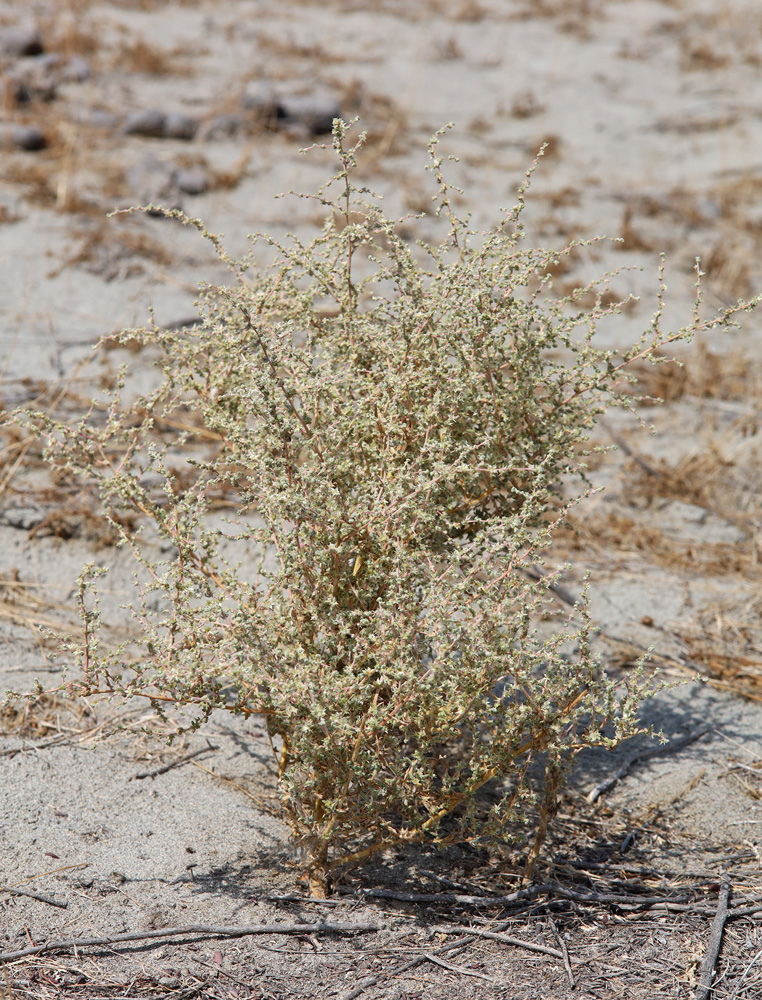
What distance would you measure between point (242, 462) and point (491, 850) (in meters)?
1.20

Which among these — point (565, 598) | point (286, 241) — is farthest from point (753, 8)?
point (565, 598)

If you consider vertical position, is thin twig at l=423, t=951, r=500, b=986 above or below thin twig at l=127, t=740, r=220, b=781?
above

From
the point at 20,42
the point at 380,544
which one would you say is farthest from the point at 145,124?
the point at 380,544

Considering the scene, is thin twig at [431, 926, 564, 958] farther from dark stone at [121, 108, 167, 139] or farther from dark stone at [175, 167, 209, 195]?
dark stone at [121, 108, 167, 139]

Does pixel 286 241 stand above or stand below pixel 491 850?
above

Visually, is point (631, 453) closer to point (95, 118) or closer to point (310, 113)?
point (310, 113)

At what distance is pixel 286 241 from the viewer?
247 inches

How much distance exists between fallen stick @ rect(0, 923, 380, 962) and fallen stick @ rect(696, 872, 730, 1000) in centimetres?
73

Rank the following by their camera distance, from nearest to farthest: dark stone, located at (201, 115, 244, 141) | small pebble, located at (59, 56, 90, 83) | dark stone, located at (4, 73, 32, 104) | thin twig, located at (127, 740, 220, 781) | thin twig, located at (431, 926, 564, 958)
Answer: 1. thin twig, located at (431, 926, 564, 958)
2. thin twig, located at (127, 740, 220, 781)
3. dark stone, located at (4, 73, 32, 104)
4. dark stone, located at (201, 115, 244, 141)
5. small pebble, located at (59, 56, 90, 83)

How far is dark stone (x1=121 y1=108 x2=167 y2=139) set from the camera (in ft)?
23.1

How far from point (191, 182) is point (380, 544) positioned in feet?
15.8

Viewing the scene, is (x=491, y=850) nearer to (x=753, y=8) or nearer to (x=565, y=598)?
(x=565, y=598)

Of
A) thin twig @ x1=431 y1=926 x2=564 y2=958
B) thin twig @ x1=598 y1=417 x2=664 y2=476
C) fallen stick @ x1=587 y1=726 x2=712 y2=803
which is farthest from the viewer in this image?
thin twig @ x1=598 y1=417 x2=664 y2=476

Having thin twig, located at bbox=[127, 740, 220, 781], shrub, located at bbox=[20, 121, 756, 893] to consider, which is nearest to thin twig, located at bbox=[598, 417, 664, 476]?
shrub, located at bbox=[20, 121, 756, 893]
